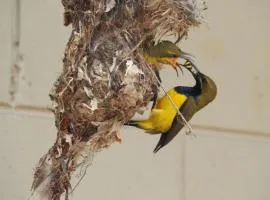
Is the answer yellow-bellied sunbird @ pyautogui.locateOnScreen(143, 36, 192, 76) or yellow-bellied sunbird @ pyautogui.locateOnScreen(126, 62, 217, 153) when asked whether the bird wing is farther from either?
yellow-bellied sunbird @ pyautogui.locateOnScreen(143, 36, 192, 76)

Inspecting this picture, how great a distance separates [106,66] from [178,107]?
303 mm

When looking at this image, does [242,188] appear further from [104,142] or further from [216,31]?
[104,142]

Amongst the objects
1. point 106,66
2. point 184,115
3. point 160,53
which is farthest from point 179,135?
point 106,66

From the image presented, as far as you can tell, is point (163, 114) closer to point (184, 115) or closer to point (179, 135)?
point (184, 115)

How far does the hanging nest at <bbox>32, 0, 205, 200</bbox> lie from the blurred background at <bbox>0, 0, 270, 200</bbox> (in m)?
0.24

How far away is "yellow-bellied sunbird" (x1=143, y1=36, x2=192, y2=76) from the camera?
1.33 meters

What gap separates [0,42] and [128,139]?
383mm

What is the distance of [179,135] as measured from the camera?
6.34ft

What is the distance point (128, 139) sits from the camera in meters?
1.81

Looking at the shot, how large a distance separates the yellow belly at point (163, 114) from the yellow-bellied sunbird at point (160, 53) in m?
0.08

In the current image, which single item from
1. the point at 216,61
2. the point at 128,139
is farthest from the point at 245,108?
the point at 128,139

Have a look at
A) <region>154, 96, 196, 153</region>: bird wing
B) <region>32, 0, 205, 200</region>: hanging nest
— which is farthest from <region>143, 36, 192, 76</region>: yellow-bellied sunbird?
<region>154, 96, 196, 153</region>: bird wing

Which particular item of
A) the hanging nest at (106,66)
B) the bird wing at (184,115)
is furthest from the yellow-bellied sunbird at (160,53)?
the bird wing at (184,115)

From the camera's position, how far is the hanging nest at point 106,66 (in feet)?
4.16
